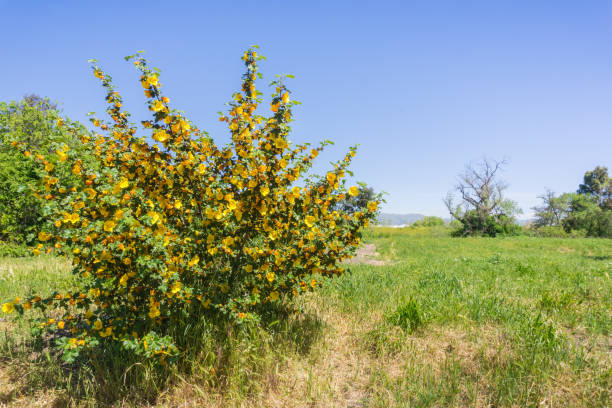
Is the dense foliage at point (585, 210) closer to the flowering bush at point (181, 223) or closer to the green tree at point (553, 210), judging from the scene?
the green tree at point (553, 210)

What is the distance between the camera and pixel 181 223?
305 cm

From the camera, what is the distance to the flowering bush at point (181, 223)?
2381 millimetres

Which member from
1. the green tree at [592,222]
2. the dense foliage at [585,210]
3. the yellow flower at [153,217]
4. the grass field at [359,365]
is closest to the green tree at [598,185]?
the dense foliage at [585,210]

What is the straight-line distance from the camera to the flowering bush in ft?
7.81

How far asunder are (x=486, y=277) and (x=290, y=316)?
206 inches

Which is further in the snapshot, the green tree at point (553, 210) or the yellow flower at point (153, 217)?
the green tree at point (553, 210)

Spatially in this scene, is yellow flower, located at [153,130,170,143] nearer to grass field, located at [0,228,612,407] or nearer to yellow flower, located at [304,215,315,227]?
yellow flower, located at [304,215,315,227]

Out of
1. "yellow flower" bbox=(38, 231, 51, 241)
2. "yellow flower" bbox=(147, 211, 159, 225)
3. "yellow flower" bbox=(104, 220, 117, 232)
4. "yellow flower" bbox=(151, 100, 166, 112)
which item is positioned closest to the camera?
"yellow flower" bbox=(104, 220, 117, 232)

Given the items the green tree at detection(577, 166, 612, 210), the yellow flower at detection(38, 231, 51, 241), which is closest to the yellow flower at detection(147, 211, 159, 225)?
the yellow flower at detection(38, 231, 51, 241)

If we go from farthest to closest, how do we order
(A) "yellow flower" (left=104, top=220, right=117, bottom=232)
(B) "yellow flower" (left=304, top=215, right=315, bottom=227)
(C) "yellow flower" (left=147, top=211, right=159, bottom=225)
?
(B) "yellow flower" (left=304, top=215, right=315, bottom=227), (C) "yellow flower" (left=147, top=211, right=159, bottom=225), (A) "yellow flower" (left=104, top=220, right=117, bottom=232)

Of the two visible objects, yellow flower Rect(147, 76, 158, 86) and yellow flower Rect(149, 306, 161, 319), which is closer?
yellow flower Rect(149, 306, 161, 319)

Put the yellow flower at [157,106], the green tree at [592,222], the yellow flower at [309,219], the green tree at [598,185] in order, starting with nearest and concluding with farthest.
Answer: the yellow flower at [157,106] → the yellow flower at [309,219] → the green tree at [592,222] → the green tree at [598,185]

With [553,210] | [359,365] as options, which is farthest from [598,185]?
[359,365]

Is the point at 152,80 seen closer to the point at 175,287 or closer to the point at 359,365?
the point at 175,287
